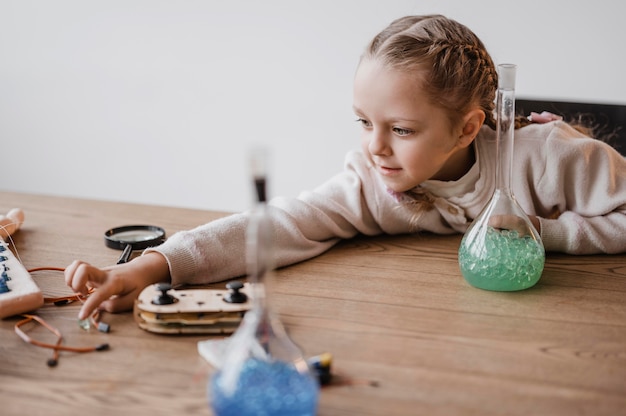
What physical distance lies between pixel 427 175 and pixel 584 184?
9.9 inches

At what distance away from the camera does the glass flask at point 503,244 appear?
1.05 meters

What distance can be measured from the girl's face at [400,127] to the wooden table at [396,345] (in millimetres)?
124

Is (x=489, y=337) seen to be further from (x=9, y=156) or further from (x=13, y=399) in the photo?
(x=9, y=156)

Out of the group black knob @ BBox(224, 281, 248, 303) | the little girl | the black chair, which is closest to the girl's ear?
the little girl

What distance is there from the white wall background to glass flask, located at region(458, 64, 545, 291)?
1219 mm

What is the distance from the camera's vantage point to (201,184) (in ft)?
9.02

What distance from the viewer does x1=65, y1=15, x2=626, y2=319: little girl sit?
1.18 m

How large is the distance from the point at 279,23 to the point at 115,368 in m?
1.78

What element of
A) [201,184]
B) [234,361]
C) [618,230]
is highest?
[234,361]

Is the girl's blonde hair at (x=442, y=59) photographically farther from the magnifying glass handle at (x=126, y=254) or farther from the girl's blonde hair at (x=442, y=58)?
the magnifying glass handle at (x=126, y=254)

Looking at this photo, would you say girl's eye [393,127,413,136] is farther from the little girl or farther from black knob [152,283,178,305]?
black knob [152,283,178,305]

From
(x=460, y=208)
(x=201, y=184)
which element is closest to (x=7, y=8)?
(x=201, y=184)

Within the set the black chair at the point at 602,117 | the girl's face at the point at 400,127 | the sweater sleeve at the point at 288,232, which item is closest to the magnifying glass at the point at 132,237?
the sweater sleeve at the point at 288,232

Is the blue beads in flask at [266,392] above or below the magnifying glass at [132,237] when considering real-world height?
above
